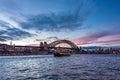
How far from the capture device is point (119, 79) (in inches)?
993

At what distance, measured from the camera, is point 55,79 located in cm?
2611

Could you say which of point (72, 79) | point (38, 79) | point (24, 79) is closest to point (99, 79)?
point (72, 79)

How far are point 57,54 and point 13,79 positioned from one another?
398 feet

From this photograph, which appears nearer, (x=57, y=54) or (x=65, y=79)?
(x=65, y=79)

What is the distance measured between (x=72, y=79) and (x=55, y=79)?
7.31ft

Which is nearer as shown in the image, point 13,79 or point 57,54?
point 13,79

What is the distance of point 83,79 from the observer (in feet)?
84.5

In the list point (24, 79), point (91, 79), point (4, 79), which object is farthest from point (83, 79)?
point (4, 79)

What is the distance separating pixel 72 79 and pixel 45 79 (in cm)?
359

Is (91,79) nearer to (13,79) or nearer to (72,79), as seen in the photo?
(72,79)

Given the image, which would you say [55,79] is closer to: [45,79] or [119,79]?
[45,79]

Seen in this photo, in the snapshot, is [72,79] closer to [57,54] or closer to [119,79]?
[119,79]

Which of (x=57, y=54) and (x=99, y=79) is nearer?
(x=99, y=79)

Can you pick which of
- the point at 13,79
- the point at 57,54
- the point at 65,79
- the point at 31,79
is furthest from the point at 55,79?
the point at 57,54
